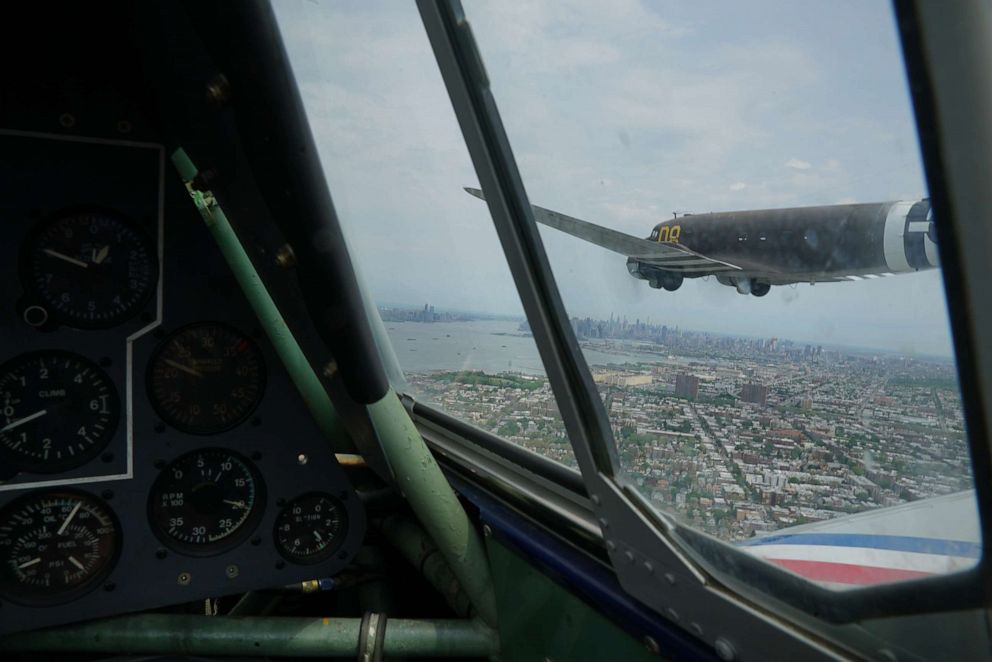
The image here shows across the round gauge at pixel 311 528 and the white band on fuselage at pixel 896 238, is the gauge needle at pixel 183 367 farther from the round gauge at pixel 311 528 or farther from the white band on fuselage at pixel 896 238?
the white band on fuselage at pixel 896 238

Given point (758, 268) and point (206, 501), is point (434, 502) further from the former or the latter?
point (758, 268)

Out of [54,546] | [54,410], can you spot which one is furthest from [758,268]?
[54,546]

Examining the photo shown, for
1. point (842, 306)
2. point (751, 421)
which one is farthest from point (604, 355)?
point (842, 306)

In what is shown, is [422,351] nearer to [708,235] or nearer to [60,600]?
[60,600]

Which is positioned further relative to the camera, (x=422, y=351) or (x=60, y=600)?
(x=422, y=351)

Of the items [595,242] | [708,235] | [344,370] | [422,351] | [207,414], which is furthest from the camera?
[422,351]

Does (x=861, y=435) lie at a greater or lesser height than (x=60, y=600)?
greater

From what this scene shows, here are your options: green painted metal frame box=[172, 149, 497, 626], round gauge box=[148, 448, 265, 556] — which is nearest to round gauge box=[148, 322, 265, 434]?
round gauge box=[148, 448, 265, 556]
